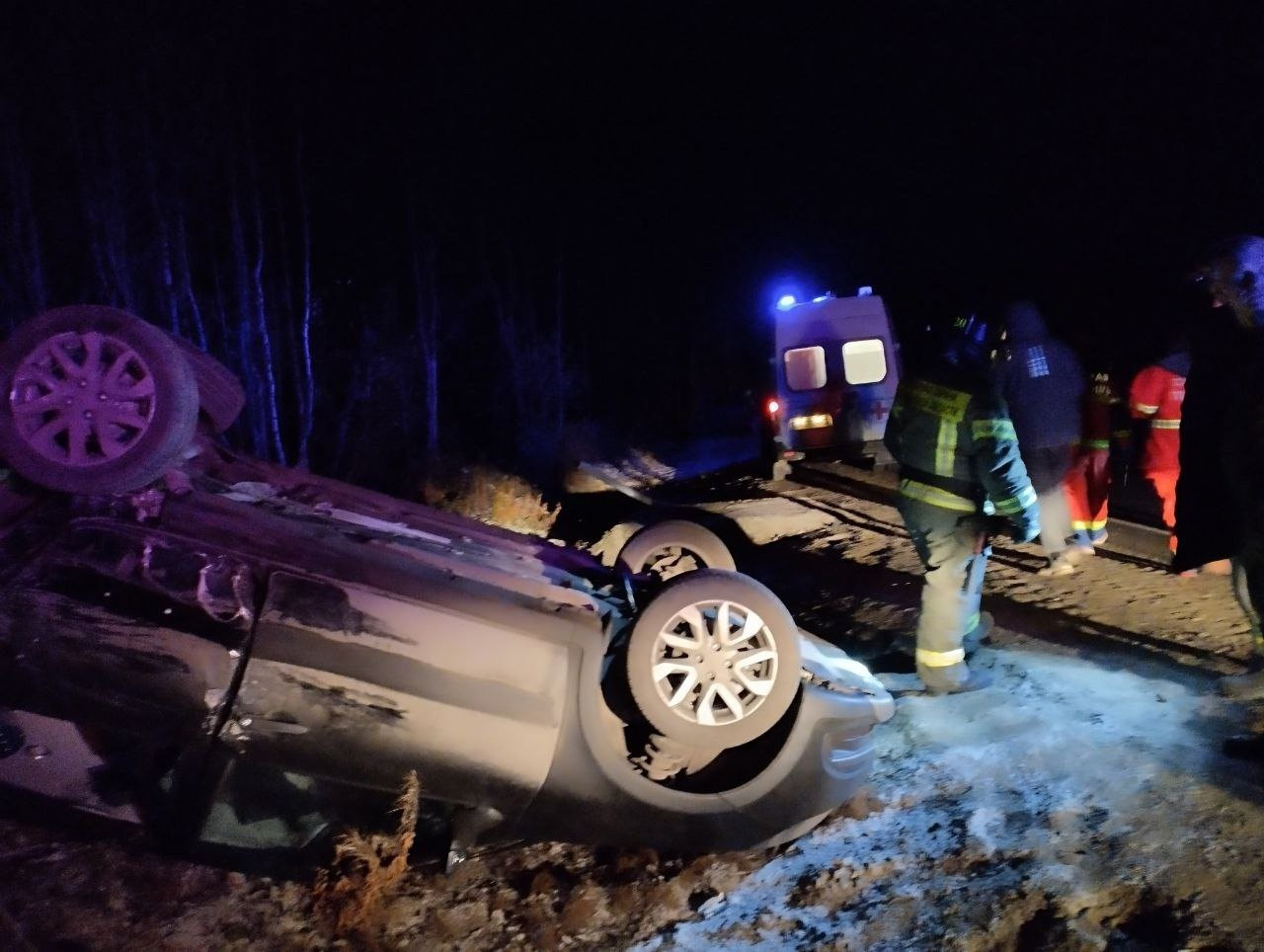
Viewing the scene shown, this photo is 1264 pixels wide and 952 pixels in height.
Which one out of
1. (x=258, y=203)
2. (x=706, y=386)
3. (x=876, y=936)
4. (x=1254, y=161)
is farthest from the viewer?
(x=706, y=386)

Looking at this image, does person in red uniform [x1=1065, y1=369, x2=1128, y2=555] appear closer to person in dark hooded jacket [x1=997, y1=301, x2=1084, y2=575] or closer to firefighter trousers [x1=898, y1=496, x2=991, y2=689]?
person in dark hooded jacket [x1=997, y1=301, x2=1084, y2=575]

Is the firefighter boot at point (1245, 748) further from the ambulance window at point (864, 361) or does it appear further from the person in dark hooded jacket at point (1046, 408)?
the ambulance window at point (864, 361)

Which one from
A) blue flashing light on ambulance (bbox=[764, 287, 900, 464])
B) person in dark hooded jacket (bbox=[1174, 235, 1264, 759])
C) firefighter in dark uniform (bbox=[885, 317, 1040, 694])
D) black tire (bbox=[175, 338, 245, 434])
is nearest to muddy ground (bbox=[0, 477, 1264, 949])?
firefighter in dark uniform (bbox=[885, 317, 1040, 694])

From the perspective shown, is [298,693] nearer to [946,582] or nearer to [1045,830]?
[1045,830]

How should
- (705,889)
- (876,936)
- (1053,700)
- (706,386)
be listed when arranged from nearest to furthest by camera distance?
(876,936) → (705,889) → (1053,700) → (706,386)

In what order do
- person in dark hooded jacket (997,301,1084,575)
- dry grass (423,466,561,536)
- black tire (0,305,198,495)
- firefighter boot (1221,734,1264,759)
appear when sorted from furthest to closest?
dry grass (423,466,561,536) → person in dark hooded jacket (997,301,1084,575) → firefighter boot (1221,734,1264,759) → black tire (0,305,198,495)

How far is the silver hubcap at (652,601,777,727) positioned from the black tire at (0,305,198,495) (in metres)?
1.71

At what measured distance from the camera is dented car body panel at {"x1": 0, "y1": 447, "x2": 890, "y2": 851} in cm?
278

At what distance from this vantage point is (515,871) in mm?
3215

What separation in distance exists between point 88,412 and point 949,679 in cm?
371

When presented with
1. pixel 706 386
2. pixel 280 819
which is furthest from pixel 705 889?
pixel 706 386

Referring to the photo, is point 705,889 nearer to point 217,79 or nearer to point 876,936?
point 876,936

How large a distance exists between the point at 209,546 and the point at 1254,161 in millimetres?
24648

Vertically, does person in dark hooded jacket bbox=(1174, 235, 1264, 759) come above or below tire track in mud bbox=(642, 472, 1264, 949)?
above
